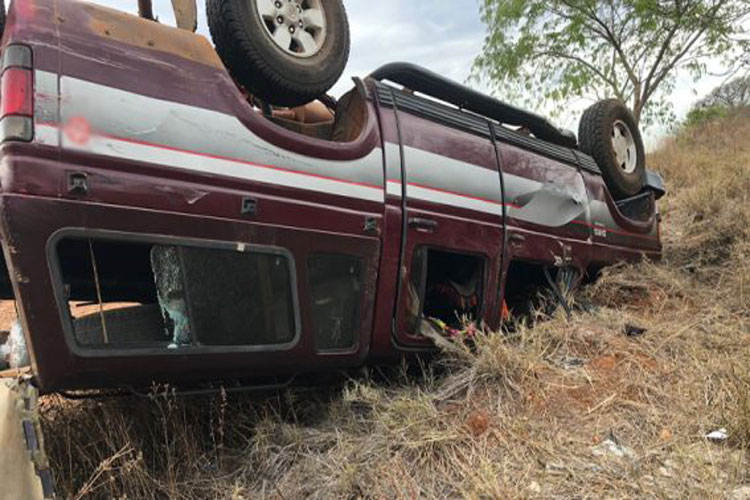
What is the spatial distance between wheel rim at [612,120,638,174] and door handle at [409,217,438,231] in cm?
276

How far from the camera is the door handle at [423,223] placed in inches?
121

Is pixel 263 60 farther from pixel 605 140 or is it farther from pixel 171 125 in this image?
pixel 605 140

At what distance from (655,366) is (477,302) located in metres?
1.04

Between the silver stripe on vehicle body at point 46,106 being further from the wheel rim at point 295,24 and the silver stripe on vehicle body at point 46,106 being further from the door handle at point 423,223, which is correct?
the door handle at point 423,223

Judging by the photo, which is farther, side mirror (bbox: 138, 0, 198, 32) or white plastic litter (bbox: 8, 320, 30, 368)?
side mirror (bbox: 138, 0, 198, 32)

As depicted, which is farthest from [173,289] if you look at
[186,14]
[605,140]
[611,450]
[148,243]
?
[605,140]

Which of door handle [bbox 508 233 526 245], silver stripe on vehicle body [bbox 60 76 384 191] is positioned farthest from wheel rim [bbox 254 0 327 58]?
door handle [bbox 508 233 526 245]

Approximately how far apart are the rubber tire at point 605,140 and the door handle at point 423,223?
2480 mm

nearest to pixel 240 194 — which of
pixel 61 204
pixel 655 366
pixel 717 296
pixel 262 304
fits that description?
pixel 262 304

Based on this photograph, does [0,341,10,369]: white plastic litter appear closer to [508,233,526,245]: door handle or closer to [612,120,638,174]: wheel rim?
[508,233,526,245]: door handle

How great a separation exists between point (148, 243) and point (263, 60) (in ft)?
3.25

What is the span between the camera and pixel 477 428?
2.74 meters

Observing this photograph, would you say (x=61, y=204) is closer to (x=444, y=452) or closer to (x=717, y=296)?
(x=444, y=452)

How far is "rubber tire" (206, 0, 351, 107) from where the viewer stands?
257 cm
